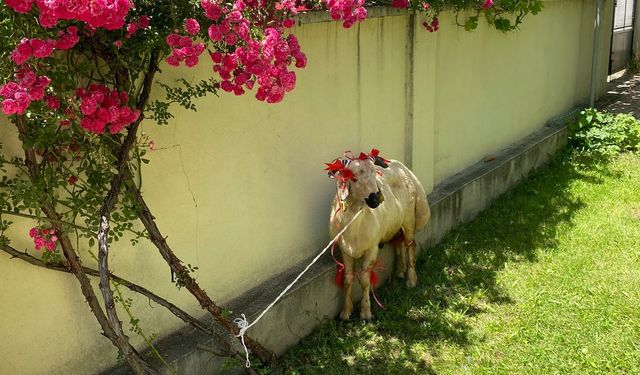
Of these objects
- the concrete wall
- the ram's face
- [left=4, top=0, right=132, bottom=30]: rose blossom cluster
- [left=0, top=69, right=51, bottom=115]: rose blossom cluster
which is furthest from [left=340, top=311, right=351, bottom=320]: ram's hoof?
[left=4, top=0, right=132, bottom=30]: rose blossom cluster

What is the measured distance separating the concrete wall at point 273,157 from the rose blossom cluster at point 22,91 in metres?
0.53

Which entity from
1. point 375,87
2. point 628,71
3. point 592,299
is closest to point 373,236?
point 375,87

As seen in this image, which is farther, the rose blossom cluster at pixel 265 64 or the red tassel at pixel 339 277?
the red tassel at pixel 339 277

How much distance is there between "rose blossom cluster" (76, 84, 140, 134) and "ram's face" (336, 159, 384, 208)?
1.73 meters

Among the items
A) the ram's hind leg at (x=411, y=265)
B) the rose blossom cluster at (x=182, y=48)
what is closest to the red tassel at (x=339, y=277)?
the ram's hind leg at (x=411, y=265)

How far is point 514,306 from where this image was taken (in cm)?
513

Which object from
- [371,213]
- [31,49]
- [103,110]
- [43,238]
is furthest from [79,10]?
[371,213]

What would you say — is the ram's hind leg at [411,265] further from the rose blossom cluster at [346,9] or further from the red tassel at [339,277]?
the rose blossom cluster at [346,9]

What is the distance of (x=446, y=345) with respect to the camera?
4.68m

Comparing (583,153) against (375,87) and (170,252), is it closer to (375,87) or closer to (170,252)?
(375,87)

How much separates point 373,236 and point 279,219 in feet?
2.21

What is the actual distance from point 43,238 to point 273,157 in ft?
5.73

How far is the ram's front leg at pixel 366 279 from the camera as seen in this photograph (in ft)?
16.0

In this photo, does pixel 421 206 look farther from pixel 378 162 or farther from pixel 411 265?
pixel 378 162
